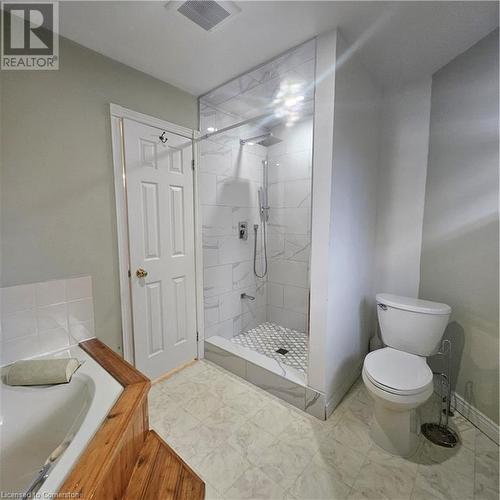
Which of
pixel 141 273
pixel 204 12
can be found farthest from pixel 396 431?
pixel 204 12

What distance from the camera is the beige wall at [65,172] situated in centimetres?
138

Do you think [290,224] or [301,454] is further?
[290,224]

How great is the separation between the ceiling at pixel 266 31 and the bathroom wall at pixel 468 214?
249 millimetres

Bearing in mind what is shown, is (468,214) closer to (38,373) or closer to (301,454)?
(301,454)

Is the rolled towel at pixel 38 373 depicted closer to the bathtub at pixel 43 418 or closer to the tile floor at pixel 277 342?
the bathtub at pixel 43 418

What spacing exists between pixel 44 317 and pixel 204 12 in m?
1.98

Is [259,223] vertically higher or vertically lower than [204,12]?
lower

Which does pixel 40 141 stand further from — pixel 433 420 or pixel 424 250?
pixel 433 420

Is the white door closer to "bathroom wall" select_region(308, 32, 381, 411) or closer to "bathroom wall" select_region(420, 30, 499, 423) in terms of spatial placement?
"bathroom wall" select_region(308, 32, 381, 411)

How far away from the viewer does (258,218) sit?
3.04 m

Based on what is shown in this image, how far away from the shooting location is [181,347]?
2.31m

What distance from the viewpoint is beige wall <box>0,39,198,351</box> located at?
138 centimetres

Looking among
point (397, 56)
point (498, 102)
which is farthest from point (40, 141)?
point (498, 102)

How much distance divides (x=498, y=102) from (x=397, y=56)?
28.1 inches
